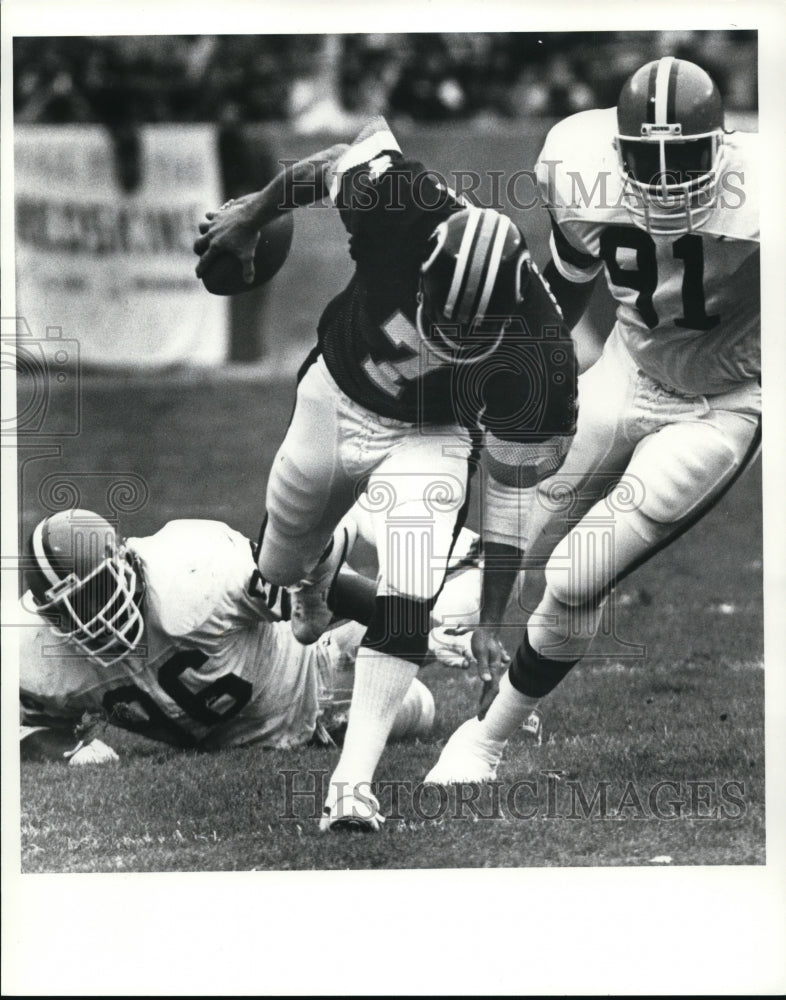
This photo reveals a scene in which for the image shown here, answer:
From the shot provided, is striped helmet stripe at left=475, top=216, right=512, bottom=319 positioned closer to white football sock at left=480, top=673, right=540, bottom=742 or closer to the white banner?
the white banner

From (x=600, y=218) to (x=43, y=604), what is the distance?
63.6 inches

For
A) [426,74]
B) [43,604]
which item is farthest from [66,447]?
[426,74]

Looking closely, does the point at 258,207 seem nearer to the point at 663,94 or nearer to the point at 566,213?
the point at 566,213

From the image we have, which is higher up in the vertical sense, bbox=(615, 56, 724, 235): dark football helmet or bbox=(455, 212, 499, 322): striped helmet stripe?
bbox=(615, 56, 724, 235): dark football helmet

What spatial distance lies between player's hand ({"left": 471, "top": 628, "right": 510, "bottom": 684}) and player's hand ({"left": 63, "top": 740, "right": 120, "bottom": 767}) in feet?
3.02

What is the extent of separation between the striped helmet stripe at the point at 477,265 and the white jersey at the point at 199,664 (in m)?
0.80

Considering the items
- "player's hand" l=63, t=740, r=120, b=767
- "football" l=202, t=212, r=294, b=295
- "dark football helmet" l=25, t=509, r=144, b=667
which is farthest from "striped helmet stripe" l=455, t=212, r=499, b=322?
"player's hand" l=63, t=740, r=120, b=767

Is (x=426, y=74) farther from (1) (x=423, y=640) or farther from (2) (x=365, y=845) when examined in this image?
(2) (x=365, y=845)

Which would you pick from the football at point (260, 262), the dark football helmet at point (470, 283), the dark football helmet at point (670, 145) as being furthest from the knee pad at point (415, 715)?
the dark football helmet at point (670, 145)

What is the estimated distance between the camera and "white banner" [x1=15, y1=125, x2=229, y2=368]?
3.99 m

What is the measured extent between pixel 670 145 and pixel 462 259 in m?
0.56

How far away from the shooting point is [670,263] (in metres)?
3.85

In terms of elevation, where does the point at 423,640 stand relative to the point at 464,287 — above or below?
below

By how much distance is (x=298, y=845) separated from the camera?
387cm
